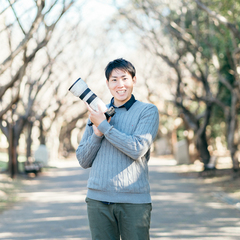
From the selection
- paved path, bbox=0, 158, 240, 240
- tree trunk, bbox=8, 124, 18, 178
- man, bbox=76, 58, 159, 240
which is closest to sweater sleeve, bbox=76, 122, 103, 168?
man, bbox=76, 58, 159, 240

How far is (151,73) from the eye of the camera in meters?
25.2

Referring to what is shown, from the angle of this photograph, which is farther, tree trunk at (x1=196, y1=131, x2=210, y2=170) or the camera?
tree trunk at (x1=196, y1=131, x2=210, y2=170)

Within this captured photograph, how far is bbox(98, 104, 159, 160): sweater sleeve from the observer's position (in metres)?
2.71

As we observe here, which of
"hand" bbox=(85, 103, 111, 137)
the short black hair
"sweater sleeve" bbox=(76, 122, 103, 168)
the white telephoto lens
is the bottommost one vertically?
"sweater sleeve" bbox=(76, 122, 103, 168)

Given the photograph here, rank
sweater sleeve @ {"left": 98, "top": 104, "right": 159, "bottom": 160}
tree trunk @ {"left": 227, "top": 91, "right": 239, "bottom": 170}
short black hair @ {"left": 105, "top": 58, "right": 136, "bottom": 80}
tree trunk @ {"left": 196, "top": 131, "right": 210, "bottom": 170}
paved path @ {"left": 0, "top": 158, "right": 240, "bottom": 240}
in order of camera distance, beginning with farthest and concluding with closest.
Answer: tree trunk @ {"left": 196, "top": 131, "right": 210, "bottom": 170}, tree trunk @ {"left": 227, "top": 91, "right": 239, "bottom": 170}, paved path @ {"left": 0, "top": 158, "right": 240, "bottom": 240}, short black hair @ {"left": 105, "top": 58, "right": 136, "bottom": 80}, sweater sleeve @ {"left": 98, "top": 104, "right": 159, "bottom": 160}

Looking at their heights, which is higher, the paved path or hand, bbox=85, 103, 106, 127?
hand, bbox=85, 103, 106, 127

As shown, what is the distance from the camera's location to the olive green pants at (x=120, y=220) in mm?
2730

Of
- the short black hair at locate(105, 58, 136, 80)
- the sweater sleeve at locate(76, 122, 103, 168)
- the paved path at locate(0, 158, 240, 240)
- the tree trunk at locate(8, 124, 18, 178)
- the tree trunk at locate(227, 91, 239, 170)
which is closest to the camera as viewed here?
the sweater sleeve at locate(76, 122, 103, 168)

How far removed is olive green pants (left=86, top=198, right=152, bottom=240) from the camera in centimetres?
273

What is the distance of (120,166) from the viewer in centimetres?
279

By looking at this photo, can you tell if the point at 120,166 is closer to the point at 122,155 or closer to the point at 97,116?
the point at 122,155

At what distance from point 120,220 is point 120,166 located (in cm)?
36

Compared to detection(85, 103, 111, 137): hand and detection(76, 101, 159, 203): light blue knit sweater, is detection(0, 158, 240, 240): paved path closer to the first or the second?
detection(76, 101, 159, 203): light blue knit sweater

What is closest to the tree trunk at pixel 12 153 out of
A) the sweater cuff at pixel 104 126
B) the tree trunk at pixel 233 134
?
the tree trunk at pixel 233 134
